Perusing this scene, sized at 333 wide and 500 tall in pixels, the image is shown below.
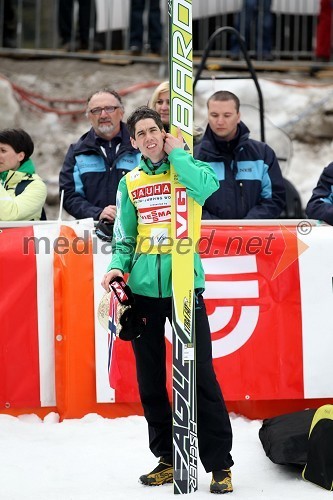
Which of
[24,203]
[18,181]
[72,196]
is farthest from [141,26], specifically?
[24,203]

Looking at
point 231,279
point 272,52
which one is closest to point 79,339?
point 231,279

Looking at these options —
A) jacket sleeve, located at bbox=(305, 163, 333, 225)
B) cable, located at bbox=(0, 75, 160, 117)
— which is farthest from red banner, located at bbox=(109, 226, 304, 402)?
cable, located at bbox=(0, 75, 160, 117)

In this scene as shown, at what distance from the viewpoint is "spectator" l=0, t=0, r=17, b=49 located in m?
12.3

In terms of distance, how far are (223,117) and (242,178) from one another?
46 cm

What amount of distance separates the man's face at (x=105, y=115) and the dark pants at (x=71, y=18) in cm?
A: 520

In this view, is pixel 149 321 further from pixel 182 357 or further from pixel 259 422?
pixel 259 422

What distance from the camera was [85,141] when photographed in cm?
738

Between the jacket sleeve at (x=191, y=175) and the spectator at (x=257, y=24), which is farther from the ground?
the spectator at (x=257, y=24)

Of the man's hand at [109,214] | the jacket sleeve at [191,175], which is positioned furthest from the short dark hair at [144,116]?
the man's hand at [109,214]

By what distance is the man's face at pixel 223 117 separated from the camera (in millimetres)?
7230

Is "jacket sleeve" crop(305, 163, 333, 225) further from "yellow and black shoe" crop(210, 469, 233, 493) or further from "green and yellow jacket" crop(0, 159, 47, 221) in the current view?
"yellow and black shoe" crop(210, 469, 233, 493)

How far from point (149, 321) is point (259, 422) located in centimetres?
166

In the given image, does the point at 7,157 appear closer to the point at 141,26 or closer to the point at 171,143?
the point at 171,143

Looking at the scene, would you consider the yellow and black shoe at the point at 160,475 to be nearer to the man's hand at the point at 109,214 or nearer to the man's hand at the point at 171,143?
the man's hand at the point at 171,143
